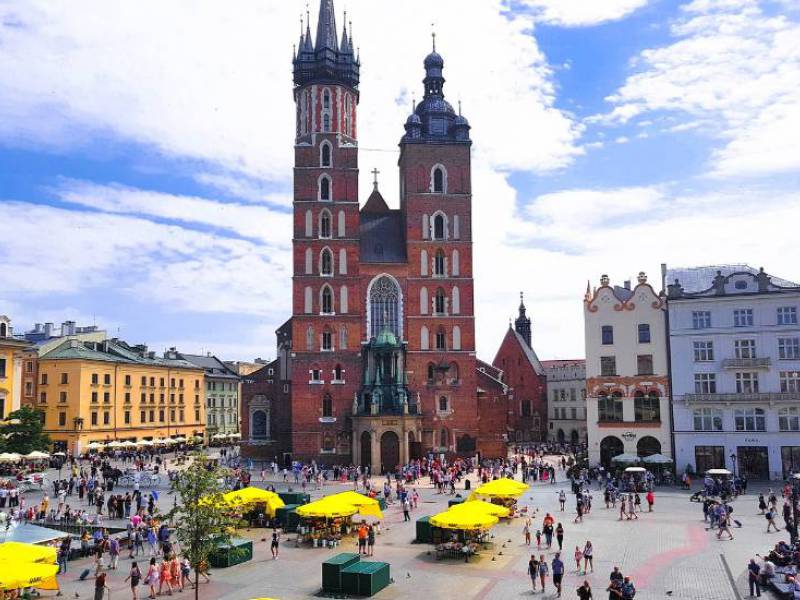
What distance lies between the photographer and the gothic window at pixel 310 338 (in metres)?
64.5

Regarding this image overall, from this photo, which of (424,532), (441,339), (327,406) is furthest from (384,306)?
(424,532)

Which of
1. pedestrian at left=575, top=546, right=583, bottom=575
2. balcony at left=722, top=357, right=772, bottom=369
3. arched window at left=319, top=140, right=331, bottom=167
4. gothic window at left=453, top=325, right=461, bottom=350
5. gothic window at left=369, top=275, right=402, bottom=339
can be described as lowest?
pedestrian at left=575, top=546, right=583, bottom=575

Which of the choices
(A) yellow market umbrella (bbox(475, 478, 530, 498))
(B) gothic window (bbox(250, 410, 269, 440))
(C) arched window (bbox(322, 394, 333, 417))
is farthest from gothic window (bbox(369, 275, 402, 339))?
(A) yellow market umbrella (bbox(475, 478, 530, 498))

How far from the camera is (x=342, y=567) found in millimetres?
23531

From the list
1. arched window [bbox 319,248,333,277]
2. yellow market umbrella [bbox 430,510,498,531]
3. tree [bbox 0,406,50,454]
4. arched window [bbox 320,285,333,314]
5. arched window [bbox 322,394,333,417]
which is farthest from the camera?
arched window [bbox 319,248,333,277]

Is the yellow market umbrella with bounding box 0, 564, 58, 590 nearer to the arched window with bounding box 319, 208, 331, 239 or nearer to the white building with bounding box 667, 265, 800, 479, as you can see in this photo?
the white building with bounding box 667, 265, 800, 479

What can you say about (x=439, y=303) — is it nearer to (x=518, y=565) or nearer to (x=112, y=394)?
(x=112, y=394)

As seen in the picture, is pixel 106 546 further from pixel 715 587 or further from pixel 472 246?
pixel 472 246

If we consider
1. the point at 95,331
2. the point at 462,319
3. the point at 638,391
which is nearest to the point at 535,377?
the point at 462,319

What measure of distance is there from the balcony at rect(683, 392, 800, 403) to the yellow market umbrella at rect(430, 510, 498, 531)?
1140 inches

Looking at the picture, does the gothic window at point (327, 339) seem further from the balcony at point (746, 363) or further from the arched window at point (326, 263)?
the balcony at point (746, 363)

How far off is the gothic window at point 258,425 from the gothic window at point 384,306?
13.1 metres

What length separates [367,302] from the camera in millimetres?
65875

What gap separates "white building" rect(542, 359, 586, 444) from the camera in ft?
309
